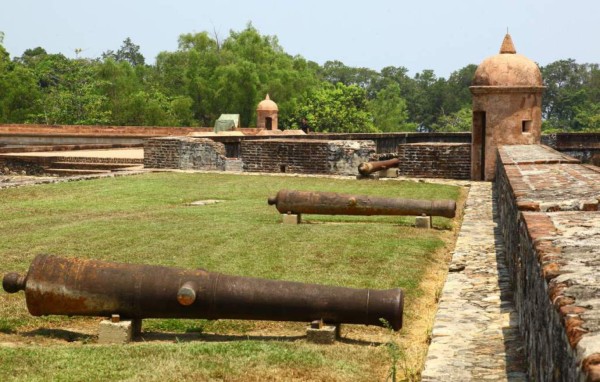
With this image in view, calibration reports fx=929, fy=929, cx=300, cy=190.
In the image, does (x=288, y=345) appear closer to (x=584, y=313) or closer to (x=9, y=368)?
(x=9, y=368)

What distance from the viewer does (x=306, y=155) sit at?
68.2 ft

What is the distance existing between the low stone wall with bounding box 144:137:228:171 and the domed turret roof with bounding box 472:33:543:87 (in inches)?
248

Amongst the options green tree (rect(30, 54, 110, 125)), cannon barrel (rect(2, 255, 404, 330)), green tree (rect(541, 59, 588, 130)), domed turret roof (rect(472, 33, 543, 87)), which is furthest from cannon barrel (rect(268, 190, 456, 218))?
green tree (rect(541, 59, 588, 130))

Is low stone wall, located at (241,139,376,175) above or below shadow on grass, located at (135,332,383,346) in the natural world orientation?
above

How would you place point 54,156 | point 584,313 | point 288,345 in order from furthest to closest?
point 54,156 → point 288,345 → point 584,313

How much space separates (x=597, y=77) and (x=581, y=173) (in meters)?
94.2

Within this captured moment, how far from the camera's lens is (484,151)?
19.8 m

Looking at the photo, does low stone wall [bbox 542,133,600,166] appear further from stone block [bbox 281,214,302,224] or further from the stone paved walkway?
the stone paved walkway

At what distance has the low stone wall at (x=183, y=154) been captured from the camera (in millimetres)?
21500

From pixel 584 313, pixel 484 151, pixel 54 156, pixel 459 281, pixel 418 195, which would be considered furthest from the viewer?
pixel 54 156

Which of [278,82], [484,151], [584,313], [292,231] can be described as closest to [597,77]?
[278,82]

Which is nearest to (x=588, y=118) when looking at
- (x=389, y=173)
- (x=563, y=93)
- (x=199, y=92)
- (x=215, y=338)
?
(x=563, y=93)

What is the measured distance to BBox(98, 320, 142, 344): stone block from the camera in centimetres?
579

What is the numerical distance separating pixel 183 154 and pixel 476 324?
52.1 ft
